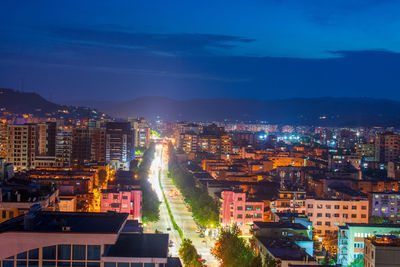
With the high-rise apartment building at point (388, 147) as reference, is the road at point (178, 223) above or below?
below

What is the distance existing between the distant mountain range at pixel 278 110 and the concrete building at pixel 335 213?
2749 inches

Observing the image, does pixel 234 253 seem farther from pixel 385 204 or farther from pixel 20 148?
pixel 20 148

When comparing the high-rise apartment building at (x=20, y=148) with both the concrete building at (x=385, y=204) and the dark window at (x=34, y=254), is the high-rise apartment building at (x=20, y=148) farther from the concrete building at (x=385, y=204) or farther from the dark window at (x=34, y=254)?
the dark window at (x=34, y=254)

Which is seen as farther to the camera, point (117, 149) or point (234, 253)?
point (117, 149)

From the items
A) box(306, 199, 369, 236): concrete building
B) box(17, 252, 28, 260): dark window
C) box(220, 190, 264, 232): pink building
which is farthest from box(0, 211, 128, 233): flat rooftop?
box(306, 199, 369, 236): concrete building

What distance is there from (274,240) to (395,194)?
7818 millimetres

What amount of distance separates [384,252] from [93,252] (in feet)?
19.0

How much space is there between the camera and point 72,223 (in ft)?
23.0

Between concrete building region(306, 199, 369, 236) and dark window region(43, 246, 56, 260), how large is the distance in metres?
10.6

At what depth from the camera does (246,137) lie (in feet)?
173

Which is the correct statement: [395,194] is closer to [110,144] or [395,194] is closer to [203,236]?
[203,236]

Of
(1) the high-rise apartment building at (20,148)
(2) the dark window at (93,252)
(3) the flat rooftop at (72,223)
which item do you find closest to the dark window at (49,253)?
(3) the flat rooftop at (72,223)

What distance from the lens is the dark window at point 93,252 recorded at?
6.48 meters

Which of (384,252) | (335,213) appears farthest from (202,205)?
(384,252)
